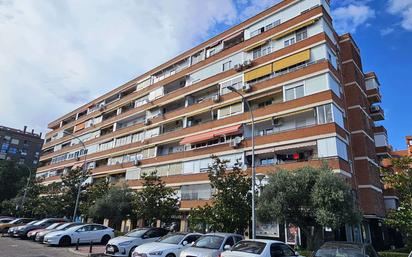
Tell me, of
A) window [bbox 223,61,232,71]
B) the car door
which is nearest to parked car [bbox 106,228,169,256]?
the car door

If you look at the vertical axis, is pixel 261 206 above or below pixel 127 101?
below

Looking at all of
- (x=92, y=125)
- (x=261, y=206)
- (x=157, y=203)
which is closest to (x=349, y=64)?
(x=261, y=206)

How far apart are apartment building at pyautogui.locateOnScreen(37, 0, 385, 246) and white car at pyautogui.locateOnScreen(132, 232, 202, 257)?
429 inches

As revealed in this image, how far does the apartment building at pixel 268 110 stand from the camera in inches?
963

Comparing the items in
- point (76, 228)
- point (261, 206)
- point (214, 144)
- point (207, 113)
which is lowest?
point (76, 228)

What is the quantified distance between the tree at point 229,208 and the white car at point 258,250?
26.8ft

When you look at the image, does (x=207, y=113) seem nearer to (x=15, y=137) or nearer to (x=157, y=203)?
(x=157, y=203)

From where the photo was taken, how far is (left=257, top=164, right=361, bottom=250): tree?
637 inches

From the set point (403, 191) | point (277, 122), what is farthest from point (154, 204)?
point (403, 191)

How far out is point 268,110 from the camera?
26938 millimetres

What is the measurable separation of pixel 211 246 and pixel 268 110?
55.2 ft

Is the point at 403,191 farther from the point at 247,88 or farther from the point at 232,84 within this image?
the point at 232,84

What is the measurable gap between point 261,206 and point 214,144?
12969 mm

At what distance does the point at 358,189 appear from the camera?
85.0 feet
